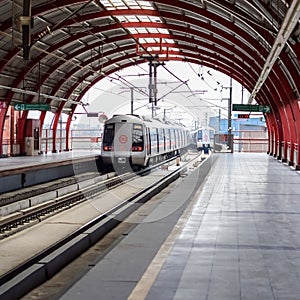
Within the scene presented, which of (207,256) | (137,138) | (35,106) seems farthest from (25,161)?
(207,256)

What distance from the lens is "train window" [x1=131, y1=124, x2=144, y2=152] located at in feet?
80.5

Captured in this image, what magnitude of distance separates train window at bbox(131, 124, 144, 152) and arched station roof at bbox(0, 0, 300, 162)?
13.3ft

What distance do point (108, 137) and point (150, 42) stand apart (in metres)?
10.5

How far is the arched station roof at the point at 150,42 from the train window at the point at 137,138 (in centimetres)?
405

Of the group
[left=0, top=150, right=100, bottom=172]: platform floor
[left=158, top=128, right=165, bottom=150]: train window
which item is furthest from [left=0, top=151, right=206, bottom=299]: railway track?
[left=158, top=128, right=165, bottom=150]: train window

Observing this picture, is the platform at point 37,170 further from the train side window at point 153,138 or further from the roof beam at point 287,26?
the roof beam at point 287,26

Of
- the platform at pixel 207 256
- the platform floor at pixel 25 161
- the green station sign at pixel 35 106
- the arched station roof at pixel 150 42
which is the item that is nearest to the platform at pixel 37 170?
the platform floor at pixel 25 161

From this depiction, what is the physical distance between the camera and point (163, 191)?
18781 millimetres

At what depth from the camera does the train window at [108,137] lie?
81.4 feet

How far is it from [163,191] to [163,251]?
11.6 meters

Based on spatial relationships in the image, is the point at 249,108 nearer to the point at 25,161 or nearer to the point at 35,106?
the point at 35,106

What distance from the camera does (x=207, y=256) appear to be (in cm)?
693

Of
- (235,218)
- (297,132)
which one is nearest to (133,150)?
(297,132)

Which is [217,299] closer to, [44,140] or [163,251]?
[163,251]
